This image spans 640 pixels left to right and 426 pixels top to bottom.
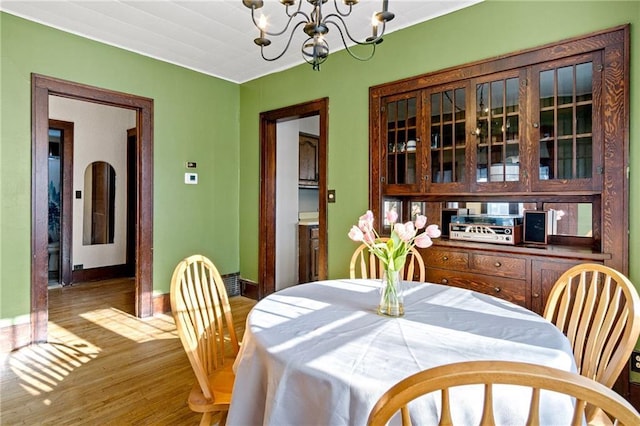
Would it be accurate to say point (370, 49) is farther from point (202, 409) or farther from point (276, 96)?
point (202, 409)

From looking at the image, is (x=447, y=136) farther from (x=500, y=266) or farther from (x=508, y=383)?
(x=508, y=383)

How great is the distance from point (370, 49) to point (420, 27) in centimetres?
50

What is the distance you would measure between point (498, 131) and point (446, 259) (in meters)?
1.01

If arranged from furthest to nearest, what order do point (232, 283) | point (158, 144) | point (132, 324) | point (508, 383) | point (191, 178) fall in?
point (232, 283) < point (191, 178) < point (158, 144) < point (132, 324) < point (508, 383)

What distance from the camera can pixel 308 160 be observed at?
5395 mm

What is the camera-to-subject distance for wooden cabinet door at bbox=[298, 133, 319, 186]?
5.25 m

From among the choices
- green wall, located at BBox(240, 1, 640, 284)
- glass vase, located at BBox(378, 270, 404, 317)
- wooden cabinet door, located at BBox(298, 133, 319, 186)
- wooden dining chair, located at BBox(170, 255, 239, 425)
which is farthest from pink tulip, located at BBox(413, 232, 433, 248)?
wooden cabinet door, located at BBox(298, 133, 319, 186)

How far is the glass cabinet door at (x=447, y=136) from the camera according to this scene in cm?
279

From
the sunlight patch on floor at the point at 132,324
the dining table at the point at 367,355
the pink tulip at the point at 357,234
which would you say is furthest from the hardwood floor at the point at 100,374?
the pink tulip at the point at 357,234

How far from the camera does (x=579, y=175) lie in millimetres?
2277

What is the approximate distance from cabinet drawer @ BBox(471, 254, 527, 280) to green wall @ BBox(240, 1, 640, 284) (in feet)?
1.88

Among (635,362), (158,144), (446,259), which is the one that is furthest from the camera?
(158,144)

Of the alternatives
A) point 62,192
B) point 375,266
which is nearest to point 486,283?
point 375,266

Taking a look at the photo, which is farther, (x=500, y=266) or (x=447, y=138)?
(x=447, y=138)
